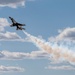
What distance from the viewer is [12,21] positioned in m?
189

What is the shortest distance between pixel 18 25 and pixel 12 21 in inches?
339

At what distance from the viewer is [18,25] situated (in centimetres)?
18375
